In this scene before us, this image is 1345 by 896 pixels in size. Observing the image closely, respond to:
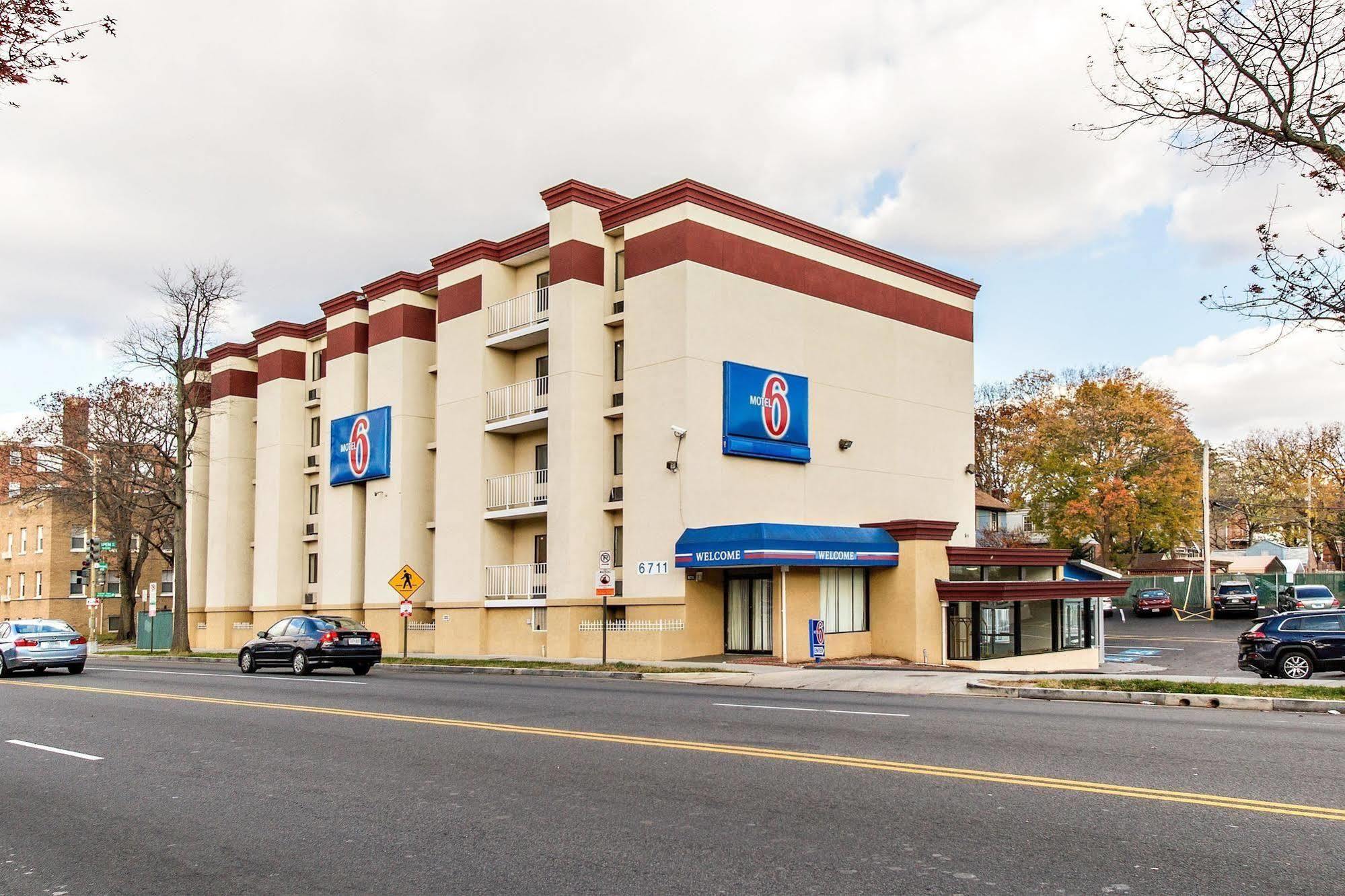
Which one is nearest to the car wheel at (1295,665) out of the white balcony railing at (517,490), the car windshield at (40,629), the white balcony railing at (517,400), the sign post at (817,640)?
the sign post at (817,640)

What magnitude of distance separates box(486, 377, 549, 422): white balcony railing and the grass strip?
19116 millimetres

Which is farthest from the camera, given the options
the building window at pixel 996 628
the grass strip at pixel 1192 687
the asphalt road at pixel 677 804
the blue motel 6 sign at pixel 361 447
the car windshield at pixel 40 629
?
the blue motel 6 sign at pixel 361 447

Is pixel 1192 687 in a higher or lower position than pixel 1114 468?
lower

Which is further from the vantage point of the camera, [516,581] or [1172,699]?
[516,581]

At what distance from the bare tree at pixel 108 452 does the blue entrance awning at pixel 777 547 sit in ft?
88.9

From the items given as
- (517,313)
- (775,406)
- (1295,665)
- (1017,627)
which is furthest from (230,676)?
(1295,665)

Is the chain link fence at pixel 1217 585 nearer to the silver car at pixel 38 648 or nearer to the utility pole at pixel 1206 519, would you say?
the utility pole at pixel 1206 519

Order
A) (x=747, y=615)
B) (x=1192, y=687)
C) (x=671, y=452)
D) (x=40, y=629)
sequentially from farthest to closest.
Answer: (x=747, y=615) → (x=671, y=452) → (x=40, y=629) → (x=1192, y=687)

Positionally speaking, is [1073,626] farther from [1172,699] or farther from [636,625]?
[1172,699]

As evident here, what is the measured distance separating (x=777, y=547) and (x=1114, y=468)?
37.9 meters

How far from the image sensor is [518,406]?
36.4m

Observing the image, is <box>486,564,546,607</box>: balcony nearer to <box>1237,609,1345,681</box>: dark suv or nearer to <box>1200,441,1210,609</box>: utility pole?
<box>1237,609,1345,681</box>: dark suv

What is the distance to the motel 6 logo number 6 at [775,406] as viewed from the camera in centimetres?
3253

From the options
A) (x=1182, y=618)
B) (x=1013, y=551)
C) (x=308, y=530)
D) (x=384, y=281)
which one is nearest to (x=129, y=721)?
(x=1013, y=551)
